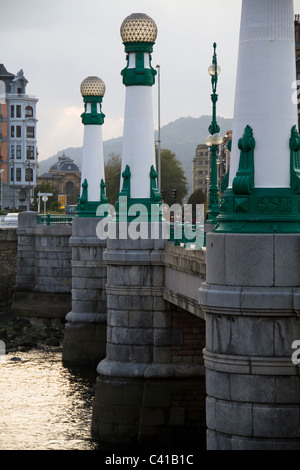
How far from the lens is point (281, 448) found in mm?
13977

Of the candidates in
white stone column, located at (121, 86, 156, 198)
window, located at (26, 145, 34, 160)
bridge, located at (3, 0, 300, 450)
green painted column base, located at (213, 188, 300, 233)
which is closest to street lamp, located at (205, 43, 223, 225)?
bridge, located at (3, 0, 300, 450)

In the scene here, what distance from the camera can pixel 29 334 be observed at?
47.3m

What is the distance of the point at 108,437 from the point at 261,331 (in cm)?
1151

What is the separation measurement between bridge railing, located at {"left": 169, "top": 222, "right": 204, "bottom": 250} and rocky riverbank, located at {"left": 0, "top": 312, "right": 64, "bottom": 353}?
21.0 metres

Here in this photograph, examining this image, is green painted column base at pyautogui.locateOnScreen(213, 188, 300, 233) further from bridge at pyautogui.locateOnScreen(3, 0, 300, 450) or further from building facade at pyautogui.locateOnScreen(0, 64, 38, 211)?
building facade at pyautogui.locateOnScreen(0, 64, 38, 211)

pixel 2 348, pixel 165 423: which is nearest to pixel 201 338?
pixel 165 423

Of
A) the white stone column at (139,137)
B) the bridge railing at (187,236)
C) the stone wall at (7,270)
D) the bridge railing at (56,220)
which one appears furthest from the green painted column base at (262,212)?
the stone wall at (7,270)

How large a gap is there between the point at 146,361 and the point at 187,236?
4388 millimetres

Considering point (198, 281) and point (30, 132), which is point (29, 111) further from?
point (198, 281)

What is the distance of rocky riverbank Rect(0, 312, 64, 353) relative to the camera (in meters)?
44.7

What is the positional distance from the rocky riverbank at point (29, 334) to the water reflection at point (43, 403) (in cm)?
138

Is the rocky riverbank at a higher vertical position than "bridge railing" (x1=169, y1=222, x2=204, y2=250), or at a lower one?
lower

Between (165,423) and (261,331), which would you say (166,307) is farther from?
(261,331)
